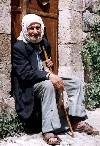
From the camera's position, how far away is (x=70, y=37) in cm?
569

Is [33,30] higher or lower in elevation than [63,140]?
higher

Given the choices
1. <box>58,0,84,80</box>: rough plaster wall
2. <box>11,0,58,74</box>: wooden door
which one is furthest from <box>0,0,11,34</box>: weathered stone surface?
<box>58,0,84,80</box>: rough plaster wall

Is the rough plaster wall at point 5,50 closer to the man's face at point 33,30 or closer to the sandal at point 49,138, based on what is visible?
the man's face at point 33,30

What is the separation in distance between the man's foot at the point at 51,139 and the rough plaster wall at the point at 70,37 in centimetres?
168

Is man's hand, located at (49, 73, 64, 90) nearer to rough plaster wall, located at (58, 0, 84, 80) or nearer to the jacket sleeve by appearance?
the jacket sleeve

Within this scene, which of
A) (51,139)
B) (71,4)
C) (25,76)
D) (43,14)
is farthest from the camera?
(71,4)

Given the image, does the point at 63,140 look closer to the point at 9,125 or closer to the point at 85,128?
the point at 85,128

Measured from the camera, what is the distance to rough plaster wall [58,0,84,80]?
18.5 feet

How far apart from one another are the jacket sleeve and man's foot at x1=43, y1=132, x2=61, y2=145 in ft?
2.17

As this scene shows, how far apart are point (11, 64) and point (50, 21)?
117 centimetres

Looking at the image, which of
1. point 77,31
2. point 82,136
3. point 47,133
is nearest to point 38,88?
point 47,133

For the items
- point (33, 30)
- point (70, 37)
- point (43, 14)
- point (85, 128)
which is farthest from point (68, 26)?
point (85, 128)

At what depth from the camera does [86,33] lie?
590cm

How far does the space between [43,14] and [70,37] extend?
2.17ft
